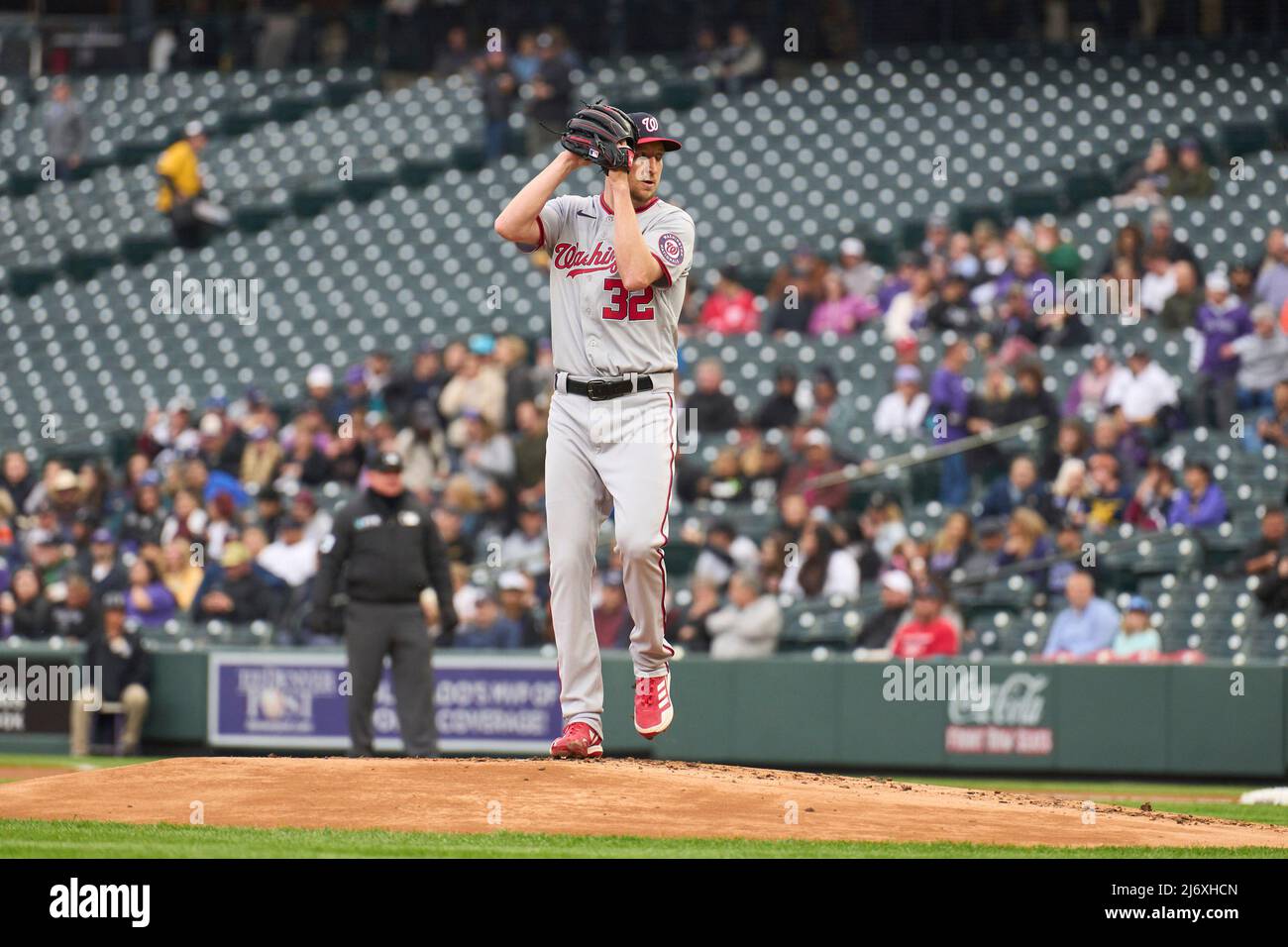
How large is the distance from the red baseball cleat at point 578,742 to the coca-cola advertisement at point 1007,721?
689cm

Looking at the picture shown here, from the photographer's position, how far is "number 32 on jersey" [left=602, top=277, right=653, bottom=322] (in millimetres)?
7547

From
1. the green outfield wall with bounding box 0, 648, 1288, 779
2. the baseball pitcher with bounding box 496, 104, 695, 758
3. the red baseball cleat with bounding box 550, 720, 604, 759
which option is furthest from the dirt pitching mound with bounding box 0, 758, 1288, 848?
the green outfield wall with bounding box 0, 648, 1288, 779

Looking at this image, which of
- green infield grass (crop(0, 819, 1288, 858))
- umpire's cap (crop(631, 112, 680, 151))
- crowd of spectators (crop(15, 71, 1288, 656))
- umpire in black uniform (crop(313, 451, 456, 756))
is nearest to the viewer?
green infield grass (crop(0, 819, 1288, 858))

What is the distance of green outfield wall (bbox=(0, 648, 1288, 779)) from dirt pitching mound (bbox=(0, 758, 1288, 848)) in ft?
19.2

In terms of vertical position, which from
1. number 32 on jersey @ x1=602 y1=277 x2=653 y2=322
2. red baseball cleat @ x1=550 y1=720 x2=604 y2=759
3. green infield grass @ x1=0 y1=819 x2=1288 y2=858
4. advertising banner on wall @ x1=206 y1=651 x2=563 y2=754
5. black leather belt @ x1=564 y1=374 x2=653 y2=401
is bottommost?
advertising banner on wall @ x1=206 y1=651 x2=563 y2=754

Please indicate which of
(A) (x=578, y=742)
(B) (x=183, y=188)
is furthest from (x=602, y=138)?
(B) (x=183, y=188)

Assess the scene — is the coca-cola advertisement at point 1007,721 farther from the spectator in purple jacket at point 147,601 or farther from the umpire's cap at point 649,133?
the umpire's cap at point 649,133

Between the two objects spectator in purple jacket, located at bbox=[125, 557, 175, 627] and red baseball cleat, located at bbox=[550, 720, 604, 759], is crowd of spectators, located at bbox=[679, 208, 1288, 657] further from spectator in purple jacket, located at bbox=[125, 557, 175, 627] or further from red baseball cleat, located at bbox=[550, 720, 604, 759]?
red baseball cleat, located at bbox=[550, 720, 604, 759]

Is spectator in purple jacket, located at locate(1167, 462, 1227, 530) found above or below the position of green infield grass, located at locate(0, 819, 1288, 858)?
above

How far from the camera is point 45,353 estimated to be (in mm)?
22594

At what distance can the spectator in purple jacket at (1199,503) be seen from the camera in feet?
49.0

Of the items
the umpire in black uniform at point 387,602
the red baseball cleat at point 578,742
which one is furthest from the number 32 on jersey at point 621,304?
the umpire in black uniform at point 387,602

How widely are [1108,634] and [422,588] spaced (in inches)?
211

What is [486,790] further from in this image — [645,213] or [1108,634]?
[1108,634]
